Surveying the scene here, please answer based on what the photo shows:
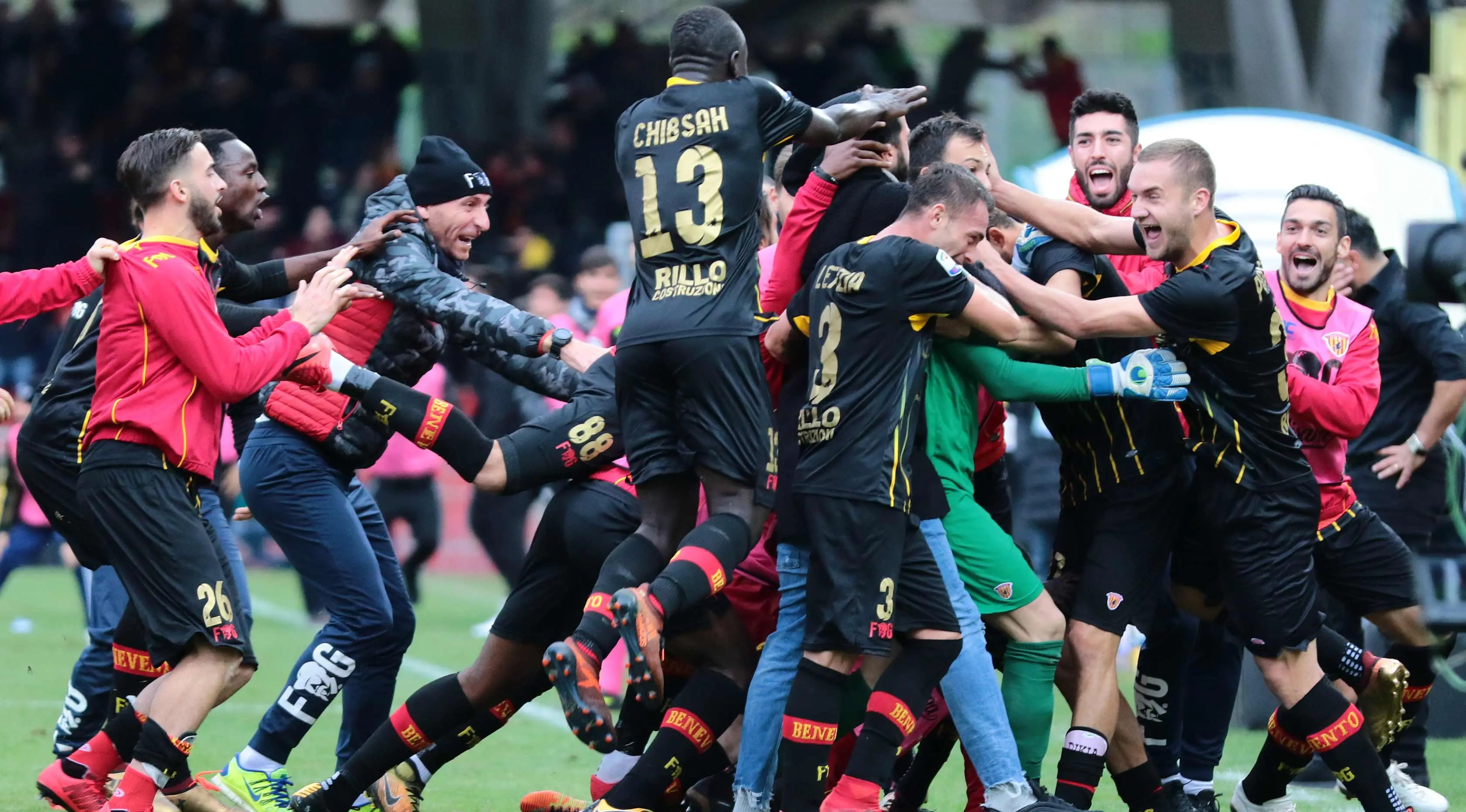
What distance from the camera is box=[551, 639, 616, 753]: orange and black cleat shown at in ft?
17.0

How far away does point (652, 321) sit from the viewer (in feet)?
18.5

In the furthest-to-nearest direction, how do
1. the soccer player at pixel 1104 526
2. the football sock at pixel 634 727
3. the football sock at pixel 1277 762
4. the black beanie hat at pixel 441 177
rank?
the black beanie hat at pixel 441 177, the football sock at pixel 634 727, the football sock at pixel 1277 762, the soccer player at pixel 1104 526

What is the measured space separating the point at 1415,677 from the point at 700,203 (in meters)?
3.34

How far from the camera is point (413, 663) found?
1083 centimetres

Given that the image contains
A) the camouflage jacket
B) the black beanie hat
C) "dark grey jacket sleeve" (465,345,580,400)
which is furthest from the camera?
"dark grey jacket sleeve" (465,345,580,400)

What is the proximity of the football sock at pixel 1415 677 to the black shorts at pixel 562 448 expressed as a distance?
3.09 m

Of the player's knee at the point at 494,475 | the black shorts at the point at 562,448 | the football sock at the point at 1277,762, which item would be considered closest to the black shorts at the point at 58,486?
the player's knee at the point at 494,475

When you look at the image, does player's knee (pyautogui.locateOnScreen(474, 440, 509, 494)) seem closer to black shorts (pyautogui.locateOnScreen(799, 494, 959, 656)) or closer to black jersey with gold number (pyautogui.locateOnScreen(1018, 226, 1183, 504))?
black shorts (pyautogui.locateOnScreen(799, 494, 959, 656))

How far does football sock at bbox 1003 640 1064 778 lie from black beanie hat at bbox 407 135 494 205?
8.27 feet

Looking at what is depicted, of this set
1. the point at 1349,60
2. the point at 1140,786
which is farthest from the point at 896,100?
the point at 1349,60

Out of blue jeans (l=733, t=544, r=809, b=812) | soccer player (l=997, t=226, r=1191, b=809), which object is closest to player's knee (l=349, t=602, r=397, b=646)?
blue jeans (l=733, t=544, r=809, b=812)

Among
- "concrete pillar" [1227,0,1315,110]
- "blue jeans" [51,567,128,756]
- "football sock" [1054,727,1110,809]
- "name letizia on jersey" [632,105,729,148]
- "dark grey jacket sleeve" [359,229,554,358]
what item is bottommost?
"football sock" [1054,727,1110,809]

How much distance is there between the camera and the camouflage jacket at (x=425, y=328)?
6.21m

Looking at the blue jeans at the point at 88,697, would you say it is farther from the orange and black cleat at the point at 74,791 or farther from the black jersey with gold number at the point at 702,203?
the black jersey with gold number at the point at 702,203
